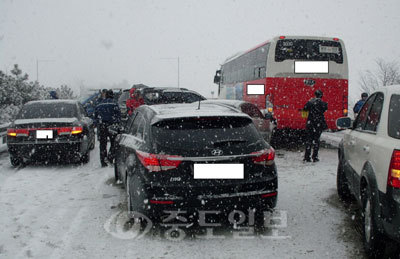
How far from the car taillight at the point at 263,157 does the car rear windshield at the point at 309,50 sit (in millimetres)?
8950

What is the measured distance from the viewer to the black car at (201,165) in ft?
16.1

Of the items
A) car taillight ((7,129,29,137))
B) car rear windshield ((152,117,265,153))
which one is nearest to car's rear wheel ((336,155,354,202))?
car rear windshield ((152,117,265,153))

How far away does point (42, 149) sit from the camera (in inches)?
381

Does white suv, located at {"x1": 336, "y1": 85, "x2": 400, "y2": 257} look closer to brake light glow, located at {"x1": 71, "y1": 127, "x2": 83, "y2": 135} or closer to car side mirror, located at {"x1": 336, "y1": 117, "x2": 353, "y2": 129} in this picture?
car side mirror, located at {"x1": 336, "y1": 117, "x2": 353, "y2": 129}

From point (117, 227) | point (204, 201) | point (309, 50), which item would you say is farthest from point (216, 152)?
point (309, 50)

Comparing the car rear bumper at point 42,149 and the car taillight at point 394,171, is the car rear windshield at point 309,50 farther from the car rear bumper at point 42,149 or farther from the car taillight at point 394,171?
the car taillight at point 394,171

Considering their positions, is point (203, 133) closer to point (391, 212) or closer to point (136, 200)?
point (136, 200)

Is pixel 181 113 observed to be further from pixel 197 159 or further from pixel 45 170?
pixel 45 170

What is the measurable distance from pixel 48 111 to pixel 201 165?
674 cm

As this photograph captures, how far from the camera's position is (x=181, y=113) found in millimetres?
5434

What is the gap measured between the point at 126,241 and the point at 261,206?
5.00ft

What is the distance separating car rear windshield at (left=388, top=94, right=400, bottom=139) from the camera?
4093mm

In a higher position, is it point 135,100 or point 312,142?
point 135,100

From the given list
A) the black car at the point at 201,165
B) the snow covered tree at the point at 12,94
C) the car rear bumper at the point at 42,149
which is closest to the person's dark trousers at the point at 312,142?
the car rear bumper at the point at 42,149
